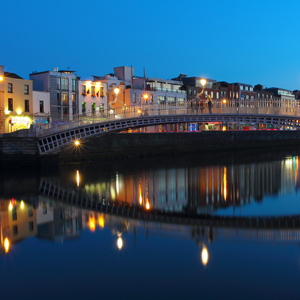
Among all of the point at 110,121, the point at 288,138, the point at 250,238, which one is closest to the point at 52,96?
the point at 110,121

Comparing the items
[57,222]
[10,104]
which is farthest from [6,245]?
[10,104]

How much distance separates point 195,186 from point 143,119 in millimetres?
9314

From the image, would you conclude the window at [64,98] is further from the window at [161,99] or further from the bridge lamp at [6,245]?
the bridge lamp at [6,245]

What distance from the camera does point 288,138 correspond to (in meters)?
57.4

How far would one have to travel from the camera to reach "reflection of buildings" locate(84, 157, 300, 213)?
17719mm

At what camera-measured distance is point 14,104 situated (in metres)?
39.4

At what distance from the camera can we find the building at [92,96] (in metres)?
48.0

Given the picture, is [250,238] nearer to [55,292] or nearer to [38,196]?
[55,292]

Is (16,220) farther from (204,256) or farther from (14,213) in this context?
(204,256)

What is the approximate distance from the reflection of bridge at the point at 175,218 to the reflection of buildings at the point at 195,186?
81 cm

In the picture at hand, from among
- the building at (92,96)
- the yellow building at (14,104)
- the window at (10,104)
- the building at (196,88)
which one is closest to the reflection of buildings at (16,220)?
the yellow building at (14,104)

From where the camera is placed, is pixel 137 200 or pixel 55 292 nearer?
pixel 55 292

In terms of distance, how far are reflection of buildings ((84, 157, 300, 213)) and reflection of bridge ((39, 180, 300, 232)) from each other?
81 centimetres

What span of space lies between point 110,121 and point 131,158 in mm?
8377
